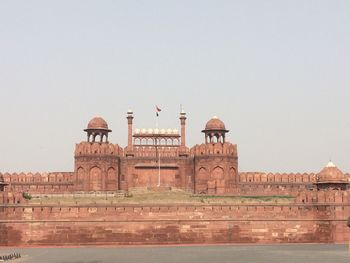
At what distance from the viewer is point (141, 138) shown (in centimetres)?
4584

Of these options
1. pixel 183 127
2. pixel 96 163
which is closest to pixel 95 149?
pixel 96 163

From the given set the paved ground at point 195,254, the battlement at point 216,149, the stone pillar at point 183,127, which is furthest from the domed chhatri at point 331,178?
the stone pillar at point 183,127

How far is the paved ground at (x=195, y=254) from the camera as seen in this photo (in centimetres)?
2645

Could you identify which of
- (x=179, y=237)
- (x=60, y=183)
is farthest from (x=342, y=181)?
(x=60, y=183)

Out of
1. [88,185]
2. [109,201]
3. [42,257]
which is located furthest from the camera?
[88,185]

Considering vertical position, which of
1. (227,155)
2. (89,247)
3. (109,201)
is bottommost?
(89,247)

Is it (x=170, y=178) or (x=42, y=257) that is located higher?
(x=170, y=178)

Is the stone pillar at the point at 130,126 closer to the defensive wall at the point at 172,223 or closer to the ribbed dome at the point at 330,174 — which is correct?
the defensive wall at the point at 172,223

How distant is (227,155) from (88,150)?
435 inches

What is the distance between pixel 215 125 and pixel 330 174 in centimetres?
1056

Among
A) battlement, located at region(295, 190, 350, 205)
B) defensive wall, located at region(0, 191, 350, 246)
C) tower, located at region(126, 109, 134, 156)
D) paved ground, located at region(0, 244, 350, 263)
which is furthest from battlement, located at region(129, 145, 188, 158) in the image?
paved ground, located at region(0, 244, 350, 263)

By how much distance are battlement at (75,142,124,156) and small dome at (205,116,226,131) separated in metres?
7.76

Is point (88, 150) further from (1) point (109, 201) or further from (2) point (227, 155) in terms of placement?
(2) point (227, 155)

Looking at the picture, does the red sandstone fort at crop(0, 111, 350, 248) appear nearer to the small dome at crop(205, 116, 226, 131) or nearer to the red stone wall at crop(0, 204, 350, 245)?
the red stone wall at crop(0, 204, 350, 245)
